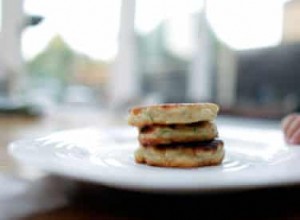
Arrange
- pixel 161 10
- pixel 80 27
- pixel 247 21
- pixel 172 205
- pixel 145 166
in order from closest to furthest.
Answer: pixel 172 205, pixel 145 166, pixel 247 21, pixel 80 27, pixel 161 10

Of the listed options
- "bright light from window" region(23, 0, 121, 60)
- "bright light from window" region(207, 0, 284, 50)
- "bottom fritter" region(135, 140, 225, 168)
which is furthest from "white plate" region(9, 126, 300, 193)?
"bright light from window" region(23, 0, 121, 60)

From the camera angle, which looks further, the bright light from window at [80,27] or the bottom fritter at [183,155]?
the bright light from window at [80,27]

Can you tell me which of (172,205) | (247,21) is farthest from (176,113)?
(247,21)

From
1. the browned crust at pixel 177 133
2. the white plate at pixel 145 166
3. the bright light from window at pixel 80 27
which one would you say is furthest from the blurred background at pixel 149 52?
the browned crust at pixel 177 133

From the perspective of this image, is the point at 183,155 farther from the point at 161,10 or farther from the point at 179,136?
the point at 161,10

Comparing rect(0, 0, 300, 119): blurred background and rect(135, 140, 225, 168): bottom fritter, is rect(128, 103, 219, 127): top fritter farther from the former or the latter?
rect(0, 0, 300, 119): blurred background

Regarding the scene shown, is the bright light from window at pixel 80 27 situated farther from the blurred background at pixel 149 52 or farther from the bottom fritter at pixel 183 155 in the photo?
the bottom fritter at pixel 183 155

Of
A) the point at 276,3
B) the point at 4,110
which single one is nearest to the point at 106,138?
the point at 4,110
